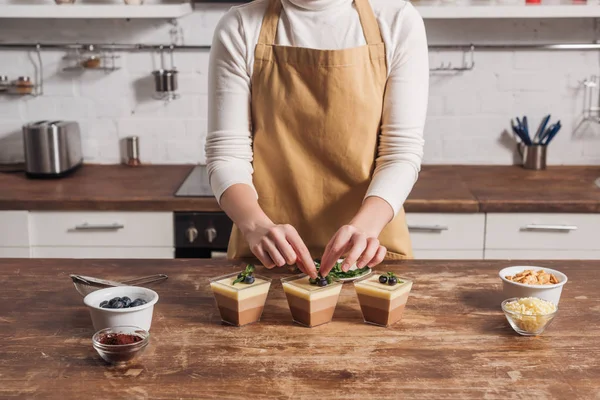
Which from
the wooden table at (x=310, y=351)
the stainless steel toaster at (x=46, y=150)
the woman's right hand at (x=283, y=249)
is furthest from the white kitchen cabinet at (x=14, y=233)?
the woman's right hand at (x=283, y=249)

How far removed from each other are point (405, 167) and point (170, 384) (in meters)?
0.90

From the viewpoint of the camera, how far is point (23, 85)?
11.7 feet

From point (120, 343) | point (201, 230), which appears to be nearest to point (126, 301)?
point (120, 343)

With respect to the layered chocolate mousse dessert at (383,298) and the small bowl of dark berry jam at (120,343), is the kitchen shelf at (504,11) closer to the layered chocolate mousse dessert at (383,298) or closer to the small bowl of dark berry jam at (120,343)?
the layered chocolate mousse dessert at (383,298)

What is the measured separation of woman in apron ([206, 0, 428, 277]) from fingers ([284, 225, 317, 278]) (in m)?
0.34

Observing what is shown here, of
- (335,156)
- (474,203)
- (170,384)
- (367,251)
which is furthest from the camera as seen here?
(474,203)

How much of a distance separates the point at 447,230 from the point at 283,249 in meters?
1.53

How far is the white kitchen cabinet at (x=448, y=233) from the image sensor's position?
9.93 feet

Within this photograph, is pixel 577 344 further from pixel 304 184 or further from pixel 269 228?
pixel 304 184

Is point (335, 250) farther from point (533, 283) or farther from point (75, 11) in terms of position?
point (75, 11)

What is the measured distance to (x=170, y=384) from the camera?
1.36m

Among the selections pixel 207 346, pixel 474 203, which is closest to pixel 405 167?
pixel 207 346

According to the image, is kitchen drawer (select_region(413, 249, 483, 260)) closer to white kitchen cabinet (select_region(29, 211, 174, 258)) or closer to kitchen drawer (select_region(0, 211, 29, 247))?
white kitchen cabinet (select_region(29, 211, 174, 258))

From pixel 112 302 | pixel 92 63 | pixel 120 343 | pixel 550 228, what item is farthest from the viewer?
pixel 92 63
